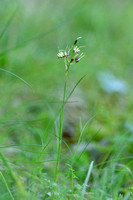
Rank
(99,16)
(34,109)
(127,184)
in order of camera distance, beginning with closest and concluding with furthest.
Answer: (127,184), (34,109), (99,16)

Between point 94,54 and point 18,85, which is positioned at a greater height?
point 94,54

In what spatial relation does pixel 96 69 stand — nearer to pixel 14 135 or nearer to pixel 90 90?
pixel 90 90

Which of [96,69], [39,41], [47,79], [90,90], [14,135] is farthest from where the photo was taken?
[39,41]

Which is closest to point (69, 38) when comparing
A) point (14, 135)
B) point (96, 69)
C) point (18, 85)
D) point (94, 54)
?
point (94, 54)

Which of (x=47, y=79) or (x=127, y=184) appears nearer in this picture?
(x=127, y=184)

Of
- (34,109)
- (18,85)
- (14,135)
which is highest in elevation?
(18,85)

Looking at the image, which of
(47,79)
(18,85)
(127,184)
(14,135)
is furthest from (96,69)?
(127,184)
